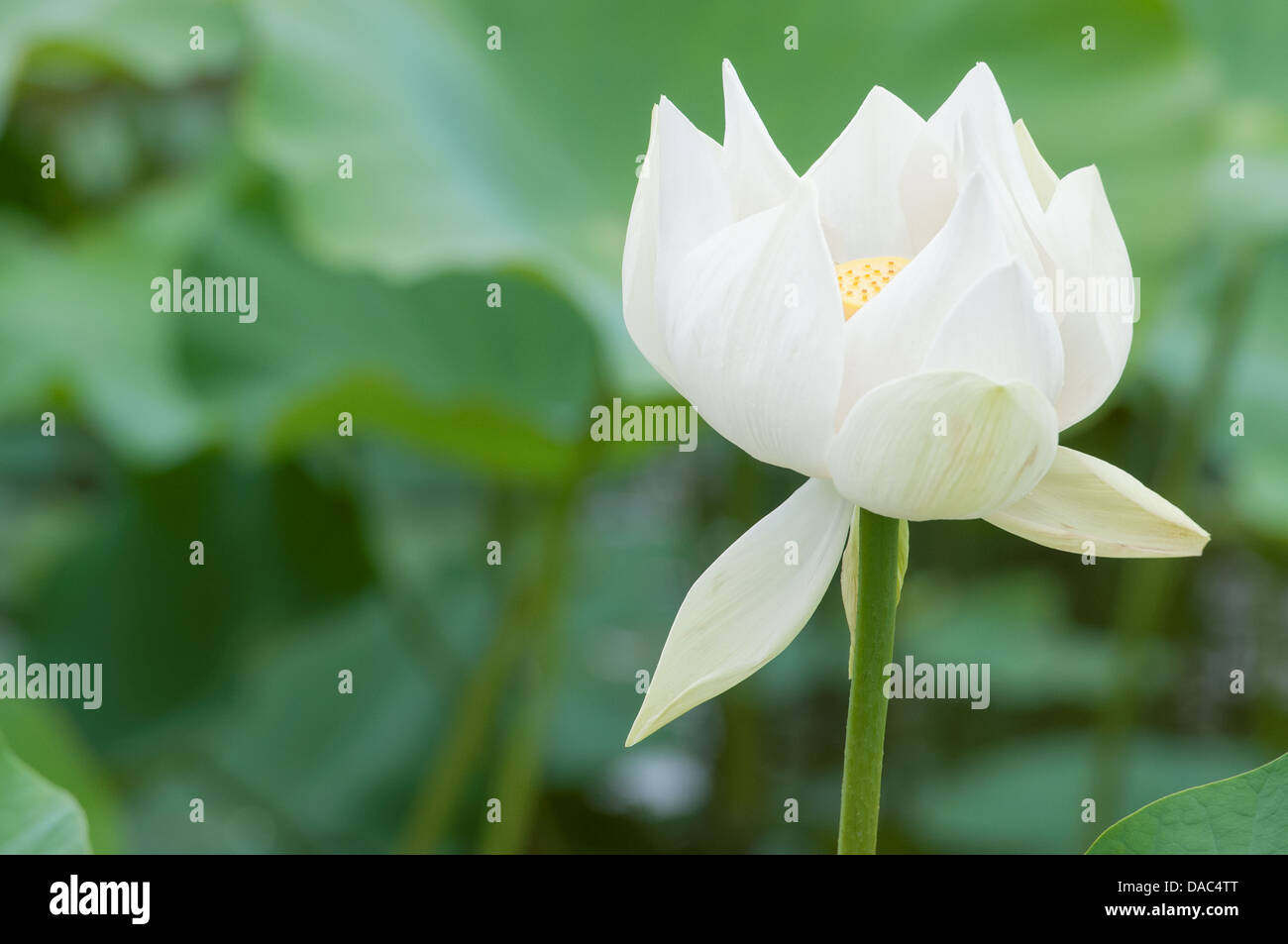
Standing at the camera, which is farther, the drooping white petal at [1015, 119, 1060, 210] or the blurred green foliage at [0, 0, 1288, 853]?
the blurred green foliage at [0, 0, 1288, 853]

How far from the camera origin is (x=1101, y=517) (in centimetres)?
29

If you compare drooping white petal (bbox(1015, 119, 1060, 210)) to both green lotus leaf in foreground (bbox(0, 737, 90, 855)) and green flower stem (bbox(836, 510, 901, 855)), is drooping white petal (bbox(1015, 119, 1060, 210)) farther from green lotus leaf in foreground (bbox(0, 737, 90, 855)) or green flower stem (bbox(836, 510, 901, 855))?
green lotus leaf in foreground (bbox(0, 737, 90, 855))

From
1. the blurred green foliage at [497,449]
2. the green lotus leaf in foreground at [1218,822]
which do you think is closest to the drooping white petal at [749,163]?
the green lotus leaf in foreground at [1218,822]

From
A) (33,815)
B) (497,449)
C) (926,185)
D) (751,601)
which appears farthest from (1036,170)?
(497,449)

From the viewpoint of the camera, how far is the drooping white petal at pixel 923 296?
0.25 meters

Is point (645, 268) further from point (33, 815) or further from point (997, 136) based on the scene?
point (33, 815)

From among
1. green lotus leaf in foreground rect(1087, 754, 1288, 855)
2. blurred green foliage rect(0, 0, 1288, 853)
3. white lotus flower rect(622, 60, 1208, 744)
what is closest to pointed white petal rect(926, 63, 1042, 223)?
white lotus flower rect(622, 60, 1208, 744)

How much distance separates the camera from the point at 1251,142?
1247mm

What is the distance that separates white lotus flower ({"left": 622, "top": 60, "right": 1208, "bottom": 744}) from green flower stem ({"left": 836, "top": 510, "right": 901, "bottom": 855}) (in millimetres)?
15

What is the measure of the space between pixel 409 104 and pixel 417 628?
0.72 meters

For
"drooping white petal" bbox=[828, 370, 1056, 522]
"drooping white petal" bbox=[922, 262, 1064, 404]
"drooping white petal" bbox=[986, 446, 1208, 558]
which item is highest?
"drooping white petal" bbox=[922, 262, 1064, 404]

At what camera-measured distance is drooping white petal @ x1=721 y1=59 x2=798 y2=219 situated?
0.30 m
